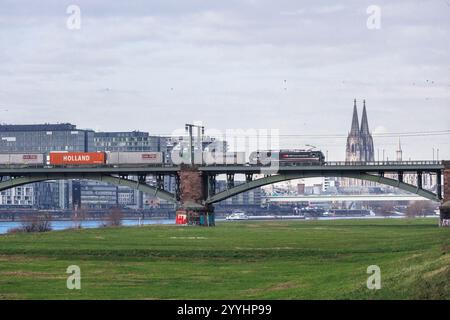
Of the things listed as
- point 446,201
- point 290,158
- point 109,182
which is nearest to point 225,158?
point 290,158

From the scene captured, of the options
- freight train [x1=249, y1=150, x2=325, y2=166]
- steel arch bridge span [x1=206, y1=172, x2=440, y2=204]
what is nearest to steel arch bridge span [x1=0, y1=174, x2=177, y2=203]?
steel arch bridge span [x1=206, y1=172, x2=440, y2=204]

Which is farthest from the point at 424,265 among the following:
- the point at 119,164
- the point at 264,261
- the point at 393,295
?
the point at 119,164

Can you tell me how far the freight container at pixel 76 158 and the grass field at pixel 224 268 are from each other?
239 ft

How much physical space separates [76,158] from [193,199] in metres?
23.5

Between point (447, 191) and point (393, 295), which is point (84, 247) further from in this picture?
point (447, 191)

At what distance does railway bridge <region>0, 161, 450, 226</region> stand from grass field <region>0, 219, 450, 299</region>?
5177cm

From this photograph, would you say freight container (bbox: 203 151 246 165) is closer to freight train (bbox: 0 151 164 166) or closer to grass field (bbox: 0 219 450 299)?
freight train (bbox: 0 151 164 166)

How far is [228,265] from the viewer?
7156cm

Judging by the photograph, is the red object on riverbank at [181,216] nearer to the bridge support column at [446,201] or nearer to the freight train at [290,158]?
the freight train at [290,158]

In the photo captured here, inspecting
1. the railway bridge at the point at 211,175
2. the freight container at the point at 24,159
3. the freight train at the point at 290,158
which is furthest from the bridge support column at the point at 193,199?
the freight container at the point at 24,159

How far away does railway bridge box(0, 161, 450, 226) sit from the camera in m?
152

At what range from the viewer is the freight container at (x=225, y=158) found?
553 feet
